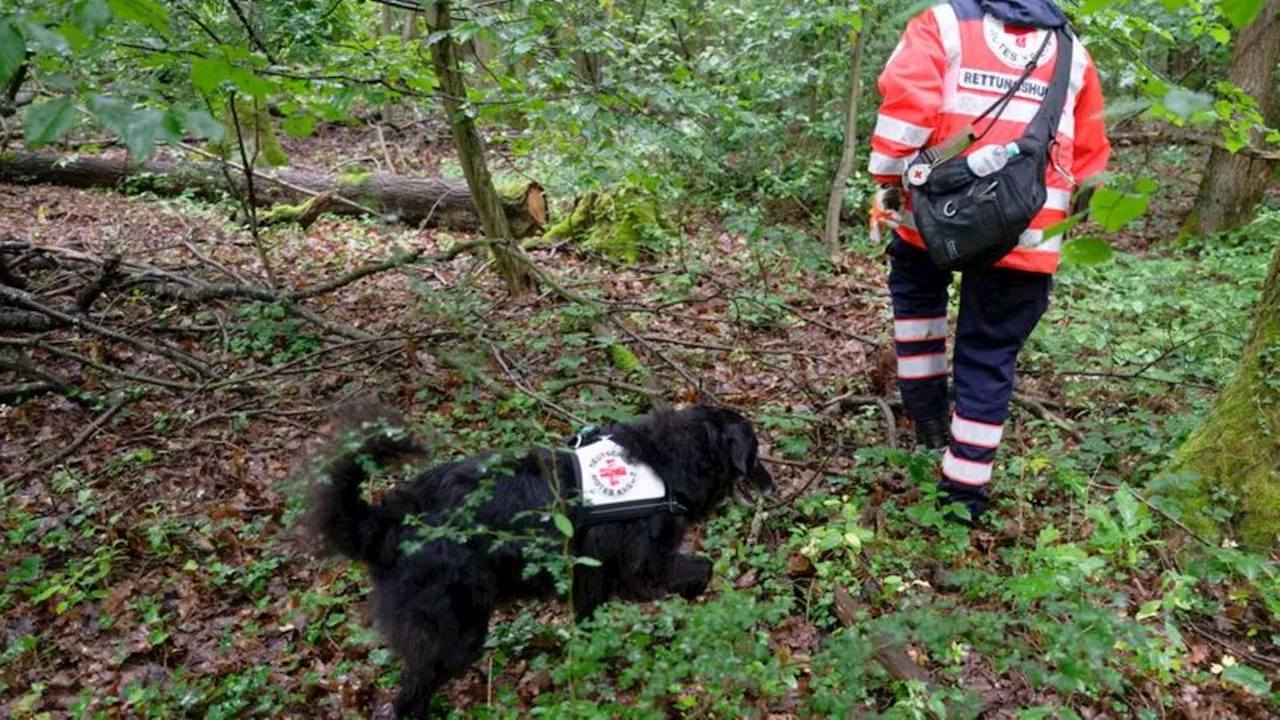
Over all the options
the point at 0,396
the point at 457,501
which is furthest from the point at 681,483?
the point at 0,396

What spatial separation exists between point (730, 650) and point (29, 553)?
13.6 ft

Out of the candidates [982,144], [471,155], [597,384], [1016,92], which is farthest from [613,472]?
[471,155]

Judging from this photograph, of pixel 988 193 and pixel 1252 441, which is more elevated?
pixel 988 193

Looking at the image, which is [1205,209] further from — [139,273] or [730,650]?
[139,273]

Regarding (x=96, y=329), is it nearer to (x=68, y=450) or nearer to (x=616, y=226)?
(x=68, y=450)

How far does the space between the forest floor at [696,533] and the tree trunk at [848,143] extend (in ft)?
6.46

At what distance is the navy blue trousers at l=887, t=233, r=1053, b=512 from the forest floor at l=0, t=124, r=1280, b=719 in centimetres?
26

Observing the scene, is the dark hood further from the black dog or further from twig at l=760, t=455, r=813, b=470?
twig at l=760, t=455, r=813, b=470

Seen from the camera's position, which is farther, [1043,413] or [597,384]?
[597,384]

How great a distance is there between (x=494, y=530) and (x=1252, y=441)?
343 centimetres

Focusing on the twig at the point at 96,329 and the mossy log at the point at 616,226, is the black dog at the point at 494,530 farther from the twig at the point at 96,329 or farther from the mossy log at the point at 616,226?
the mossy log at the point at 616,226

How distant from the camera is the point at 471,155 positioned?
6578 mm

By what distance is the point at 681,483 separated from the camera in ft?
11.1

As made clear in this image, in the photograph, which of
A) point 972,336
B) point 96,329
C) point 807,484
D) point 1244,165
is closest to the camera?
point 972,336
